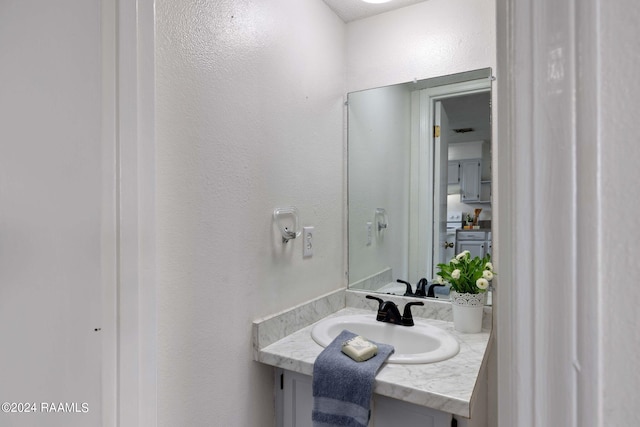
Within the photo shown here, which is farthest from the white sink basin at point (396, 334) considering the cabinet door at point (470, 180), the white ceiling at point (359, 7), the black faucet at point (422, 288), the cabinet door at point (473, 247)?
the white ceiling at point (359, 7)

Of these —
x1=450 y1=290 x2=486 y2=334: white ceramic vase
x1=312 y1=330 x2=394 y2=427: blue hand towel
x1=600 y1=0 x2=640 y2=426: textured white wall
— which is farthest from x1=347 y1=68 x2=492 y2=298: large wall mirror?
x1=600 y1=0 x2=640 y2=426: textured white wall

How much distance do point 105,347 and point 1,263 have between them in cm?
40

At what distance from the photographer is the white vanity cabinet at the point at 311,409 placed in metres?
0.97

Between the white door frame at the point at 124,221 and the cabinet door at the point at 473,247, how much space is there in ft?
4.06

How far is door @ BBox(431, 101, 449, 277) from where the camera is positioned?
1.52 meters

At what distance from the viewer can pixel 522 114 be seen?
32cm

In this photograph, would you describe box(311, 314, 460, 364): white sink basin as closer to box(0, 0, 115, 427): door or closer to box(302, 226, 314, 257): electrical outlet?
box(302, 226, 314, 257): electrical outlet

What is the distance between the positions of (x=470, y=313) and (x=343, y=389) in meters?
0.63

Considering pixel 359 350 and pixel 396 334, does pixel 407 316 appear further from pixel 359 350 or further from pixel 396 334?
pixel 359 350

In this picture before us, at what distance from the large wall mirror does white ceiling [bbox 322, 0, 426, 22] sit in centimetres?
36

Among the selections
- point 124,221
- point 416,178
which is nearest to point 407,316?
point 416,178

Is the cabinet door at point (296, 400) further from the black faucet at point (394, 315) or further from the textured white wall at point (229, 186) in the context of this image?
the black faucet at point (394, 315)

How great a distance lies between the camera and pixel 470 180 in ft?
4.79

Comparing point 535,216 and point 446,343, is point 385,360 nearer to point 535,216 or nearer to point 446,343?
point 446,343
